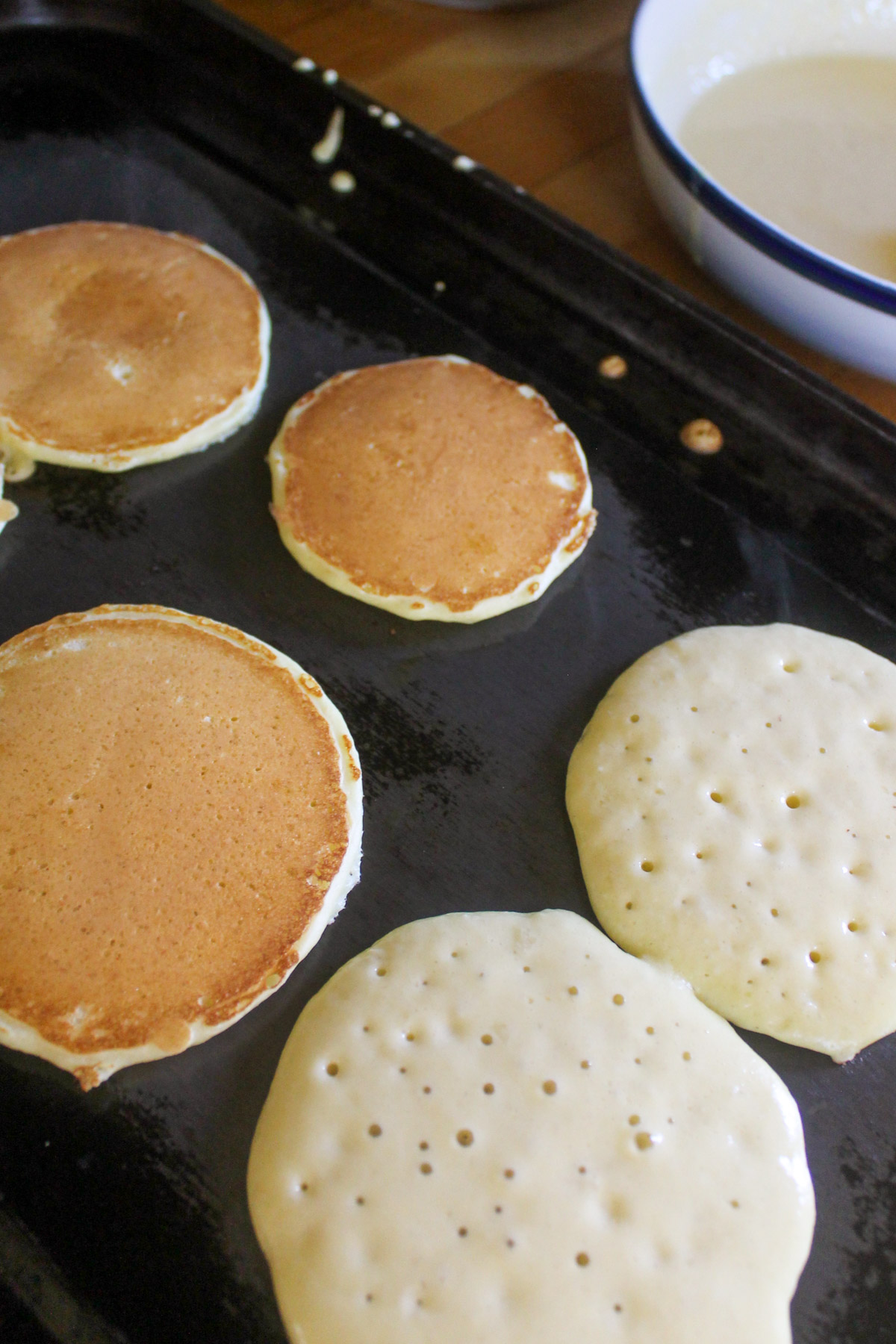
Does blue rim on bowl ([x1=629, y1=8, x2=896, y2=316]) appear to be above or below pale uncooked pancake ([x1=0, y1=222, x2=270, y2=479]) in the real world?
above

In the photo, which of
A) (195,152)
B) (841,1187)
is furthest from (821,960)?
(195,152)

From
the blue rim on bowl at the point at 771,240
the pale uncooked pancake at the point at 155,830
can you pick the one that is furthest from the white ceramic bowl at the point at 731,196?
the pale uncooked pancake at the point at 155,830

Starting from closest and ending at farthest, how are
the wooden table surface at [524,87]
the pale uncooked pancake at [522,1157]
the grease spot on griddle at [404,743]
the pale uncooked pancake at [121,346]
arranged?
the pale uncooked pancake at [522,1157] → the grease spot on griddle at [404,743] → the pale uncooked pancake at [121,346] → the wooden table surface at [524,87]

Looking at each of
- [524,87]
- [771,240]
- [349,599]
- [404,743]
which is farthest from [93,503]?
[524,87]

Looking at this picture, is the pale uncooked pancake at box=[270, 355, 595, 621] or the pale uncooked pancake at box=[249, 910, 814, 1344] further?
the pale uncooked pancake at box=[270, 355, 595, 621]

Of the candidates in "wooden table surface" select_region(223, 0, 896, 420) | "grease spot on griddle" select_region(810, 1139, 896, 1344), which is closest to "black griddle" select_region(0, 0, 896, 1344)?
"grease spot on griddle" select_region(810, 1139, 896, 1344)

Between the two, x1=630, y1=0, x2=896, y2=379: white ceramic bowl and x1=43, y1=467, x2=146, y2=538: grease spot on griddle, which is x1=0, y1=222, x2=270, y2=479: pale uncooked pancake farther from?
x1=630, y1=0, x2=896, y2=379: white ceramic bowl

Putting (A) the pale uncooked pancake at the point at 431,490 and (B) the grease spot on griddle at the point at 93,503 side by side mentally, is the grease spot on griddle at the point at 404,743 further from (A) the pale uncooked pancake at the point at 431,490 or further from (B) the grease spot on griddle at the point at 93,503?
(B) the grease spot on griddle at the point at 93,503
